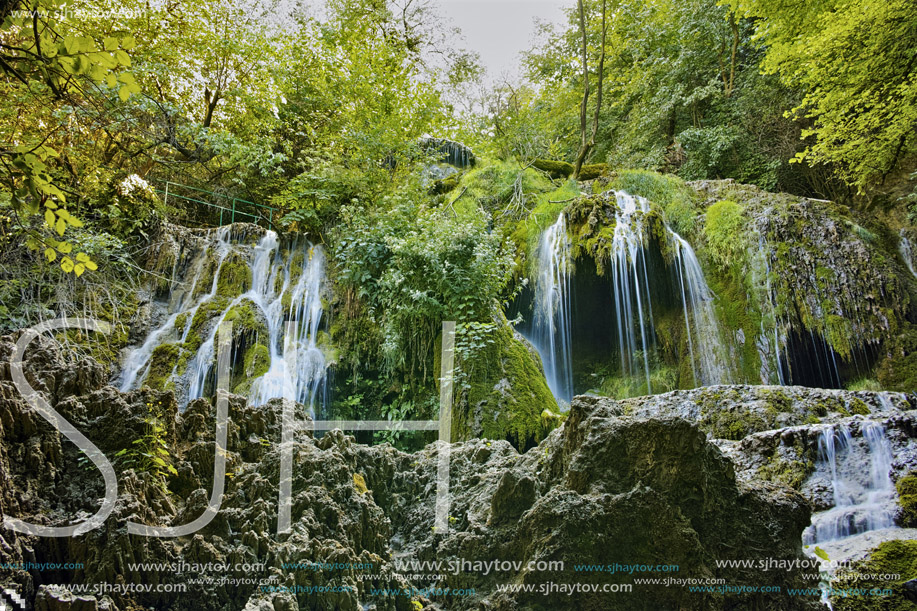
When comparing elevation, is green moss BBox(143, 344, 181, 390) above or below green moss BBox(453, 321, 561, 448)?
above

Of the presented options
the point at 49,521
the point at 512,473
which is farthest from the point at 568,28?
the point at 49,521

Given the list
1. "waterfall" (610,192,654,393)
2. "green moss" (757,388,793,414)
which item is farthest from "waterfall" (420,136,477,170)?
"green moss" (757,388,793,414)

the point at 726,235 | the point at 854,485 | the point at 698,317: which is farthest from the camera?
the point at 726,235

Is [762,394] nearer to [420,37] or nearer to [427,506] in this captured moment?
[427,506]

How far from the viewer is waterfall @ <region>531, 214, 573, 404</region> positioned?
25.7ft

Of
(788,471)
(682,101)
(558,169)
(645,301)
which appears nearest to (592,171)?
(558,169)

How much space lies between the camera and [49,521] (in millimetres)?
1809

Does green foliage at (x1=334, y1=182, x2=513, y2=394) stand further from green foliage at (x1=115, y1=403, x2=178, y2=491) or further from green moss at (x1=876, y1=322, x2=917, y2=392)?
green moss at (x1=876, y1=322, x2=917, y2=392)

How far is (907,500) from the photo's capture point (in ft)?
10.9

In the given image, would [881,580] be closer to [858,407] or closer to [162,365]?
[858,407]

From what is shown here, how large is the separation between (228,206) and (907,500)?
38.8 ft

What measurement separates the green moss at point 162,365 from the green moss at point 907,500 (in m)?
7.86

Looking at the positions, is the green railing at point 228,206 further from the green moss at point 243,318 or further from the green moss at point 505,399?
the green moss at point 505,399

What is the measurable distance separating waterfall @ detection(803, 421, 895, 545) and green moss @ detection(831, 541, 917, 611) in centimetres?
44
